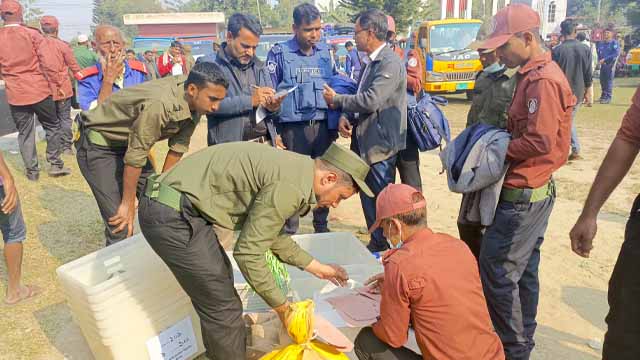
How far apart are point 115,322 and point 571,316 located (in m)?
2.80

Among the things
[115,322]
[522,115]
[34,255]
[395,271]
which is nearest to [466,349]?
[395,271]

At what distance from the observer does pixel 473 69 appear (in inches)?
489

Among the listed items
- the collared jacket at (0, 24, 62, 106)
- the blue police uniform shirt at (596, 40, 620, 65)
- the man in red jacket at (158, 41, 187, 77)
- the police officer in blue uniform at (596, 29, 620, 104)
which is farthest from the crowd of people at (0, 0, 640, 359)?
the blue police uniform shirt at (596, 40, 620, 65)

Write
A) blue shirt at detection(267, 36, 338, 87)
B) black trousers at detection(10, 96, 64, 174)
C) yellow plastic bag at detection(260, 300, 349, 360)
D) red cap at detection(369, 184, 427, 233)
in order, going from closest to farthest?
red cap at detection(369, 184, 427, 233)
yellow plastic bag at detection(260, 300, 349, 360)
blue shirt at detection(267, 36, 338, 87)
black trousers at detection(10, 96, 64, 174)

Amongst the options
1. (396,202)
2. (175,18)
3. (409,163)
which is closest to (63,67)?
(409,163)

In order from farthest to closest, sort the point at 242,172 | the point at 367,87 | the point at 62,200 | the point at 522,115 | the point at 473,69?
1. the point at 473,69
2. the point at 62,200
3. the point at 367,87
4. the point at 522,115
5. the point at 242,172

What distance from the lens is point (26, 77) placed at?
544 cm

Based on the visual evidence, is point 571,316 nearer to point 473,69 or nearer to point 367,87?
point 367,87

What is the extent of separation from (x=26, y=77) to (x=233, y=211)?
15.0ft

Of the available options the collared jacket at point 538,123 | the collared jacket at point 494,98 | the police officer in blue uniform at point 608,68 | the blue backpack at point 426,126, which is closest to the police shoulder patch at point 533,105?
the collared jacket at point 538,123

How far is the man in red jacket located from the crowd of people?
7.27m

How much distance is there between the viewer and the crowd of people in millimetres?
1876

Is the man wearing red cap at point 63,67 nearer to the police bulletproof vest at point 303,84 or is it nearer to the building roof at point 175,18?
the police bulletproof vest at point 303,84

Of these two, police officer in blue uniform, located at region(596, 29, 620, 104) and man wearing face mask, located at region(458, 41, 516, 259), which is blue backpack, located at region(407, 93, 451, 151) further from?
police officer in blue uniform, located at region(596, 29, 620, 104)
